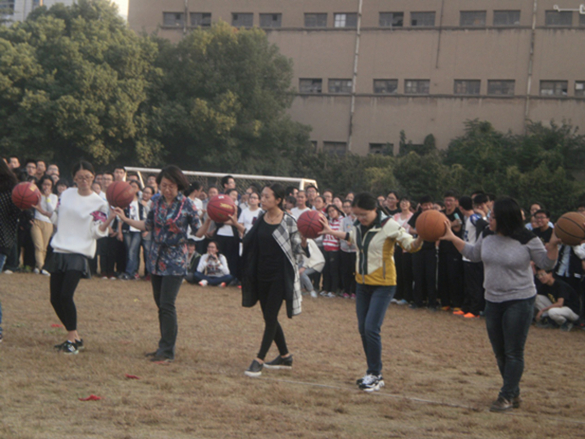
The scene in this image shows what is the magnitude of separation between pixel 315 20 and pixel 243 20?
538 cm

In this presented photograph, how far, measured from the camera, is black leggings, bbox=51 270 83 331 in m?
7.69

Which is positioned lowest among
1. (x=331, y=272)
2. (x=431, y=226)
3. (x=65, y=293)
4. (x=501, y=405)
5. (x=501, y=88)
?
(x=331, y=272)

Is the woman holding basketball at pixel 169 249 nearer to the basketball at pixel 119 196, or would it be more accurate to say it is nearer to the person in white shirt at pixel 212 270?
the basketball at pixel 119 196

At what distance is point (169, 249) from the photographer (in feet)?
25.0

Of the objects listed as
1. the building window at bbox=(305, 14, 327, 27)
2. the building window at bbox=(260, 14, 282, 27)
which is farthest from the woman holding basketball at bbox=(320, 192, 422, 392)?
the building window at bbox=(260, 14, 282, 27)

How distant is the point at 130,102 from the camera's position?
37906 millimetres

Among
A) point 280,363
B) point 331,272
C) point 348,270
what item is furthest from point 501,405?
point 331,272

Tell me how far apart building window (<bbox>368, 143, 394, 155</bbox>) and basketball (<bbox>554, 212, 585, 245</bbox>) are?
4007 cm

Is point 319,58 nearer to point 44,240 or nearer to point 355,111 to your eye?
point 355,111

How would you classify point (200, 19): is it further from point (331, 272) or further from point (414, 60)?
point (331, 272)

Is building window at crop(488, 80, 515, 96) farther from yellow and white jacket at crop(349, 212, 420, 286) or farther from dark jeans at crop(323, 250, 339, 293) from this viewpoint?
yellow and white jacket at crop(349, 212, 420, 286)

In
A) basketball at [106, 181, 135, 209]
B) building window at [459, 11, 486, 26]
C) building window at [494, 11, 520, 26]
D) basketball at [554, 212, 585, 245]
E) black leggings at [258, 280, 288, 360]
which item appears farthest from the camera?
building window at [459, 11, 486, 26]

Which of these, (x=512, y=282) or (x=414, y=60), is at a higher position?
(x=414, y=60)

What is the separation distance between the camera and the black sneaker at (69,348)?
25.2ft
